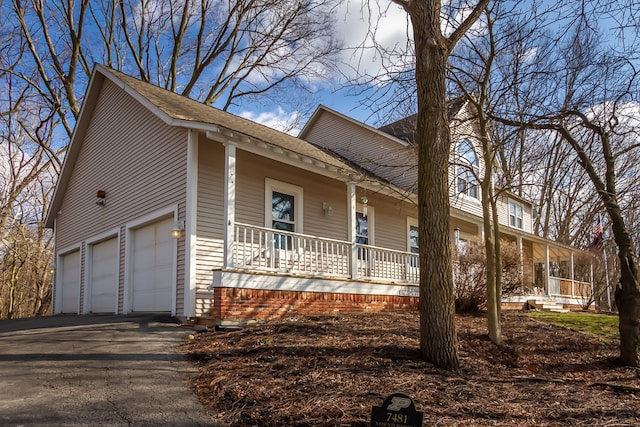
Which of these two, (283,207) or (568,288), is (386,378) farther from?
(568,288)

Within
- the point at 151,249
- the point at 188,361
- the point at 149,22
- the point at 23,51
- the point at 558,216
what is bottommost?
the point at 188,361

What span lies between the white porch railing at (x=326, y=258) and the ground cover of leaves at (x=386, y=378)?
1.95 meters

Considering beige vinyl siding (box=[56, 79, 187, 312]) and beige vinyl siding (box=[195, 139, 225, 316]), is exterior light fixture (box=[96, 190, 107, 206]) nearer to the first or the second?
beige vinyl siding (box=[56, 79, 187, 312])

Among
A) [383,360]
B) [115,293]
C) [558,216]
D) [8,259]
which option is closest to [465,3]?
[383,360]

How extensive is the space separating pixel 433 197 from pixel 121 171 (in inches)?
346

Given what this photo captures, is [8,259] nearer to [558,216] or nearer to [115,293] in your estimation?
[115,293]

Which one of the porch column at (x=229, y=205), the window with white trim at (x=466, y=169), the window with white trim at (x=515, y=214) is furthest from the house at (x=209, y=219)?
the window with white trim at (x=515, y=214)

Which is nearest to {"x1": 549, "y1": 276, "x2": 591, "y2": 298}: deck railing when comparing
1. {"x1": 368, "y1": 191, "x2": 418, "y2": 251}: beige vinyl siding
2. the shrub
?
{"x1": 368, "y1": 191, "x2": 418, "y2": 251}: beige vinyl siding

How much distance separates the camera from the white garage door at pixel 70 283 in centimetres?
1394

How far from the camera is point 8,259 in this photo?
2411 centimetres

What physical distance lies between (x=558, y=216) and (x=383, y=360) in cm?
2879

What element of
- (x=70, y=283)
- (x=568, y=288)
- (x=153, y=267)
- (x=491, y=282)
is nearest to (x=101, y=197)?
(x=153, y=267)

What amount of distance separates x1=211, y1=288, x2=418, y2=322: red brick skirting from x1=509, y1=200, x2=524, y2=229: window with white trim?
11949 mm

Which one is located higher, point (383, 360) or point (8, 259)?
point (8, 259)
